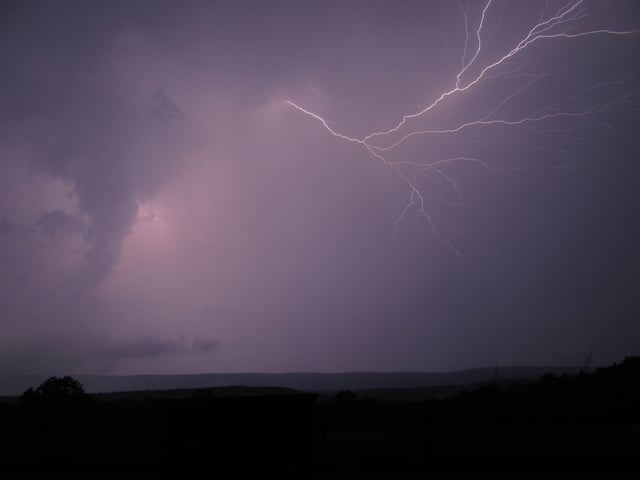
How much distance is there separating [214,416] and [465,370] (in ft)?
564

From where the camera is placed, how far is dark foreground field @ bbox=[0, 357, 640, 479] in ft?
15.0

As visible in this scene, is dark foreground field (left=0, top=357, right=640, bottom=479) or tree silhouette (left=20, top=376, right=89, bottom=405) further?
Answer: tree silhouette (left=20, top=376, right=89, bottom=405)

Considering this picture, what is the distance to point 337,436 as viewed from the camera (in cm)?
1391

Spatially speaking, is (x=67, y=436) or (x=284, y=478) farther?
(x=67, y=436)

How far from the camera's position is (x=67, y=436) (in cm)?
1623

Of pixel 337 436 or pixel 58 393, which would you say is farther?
pixel 58 393

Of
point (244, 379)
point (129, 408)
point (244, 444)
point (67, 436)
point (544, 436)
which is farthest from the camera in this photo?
point (244, 379)

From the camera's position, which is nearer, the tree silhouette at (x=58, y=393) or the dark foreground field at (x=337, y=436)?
→ the dark foreground field at (x=337, y=436)

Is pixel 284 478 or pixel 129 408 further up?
pixel 284 478

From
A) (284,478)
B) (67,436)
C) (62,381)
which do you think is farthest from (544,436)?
(62,381)

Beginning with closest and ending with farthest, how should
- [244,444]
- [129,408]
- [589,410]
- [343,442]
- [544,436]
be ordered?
[244,444] < [544,436] < [343,442] < [589,410] < [129,408]

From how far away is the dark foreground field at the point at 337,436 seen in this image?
15.0 feet

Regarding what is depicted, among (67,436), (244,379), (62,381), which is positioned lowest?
(244,379)

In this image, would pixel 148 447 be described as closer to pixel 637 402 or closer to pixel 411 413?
pixel 411 413
